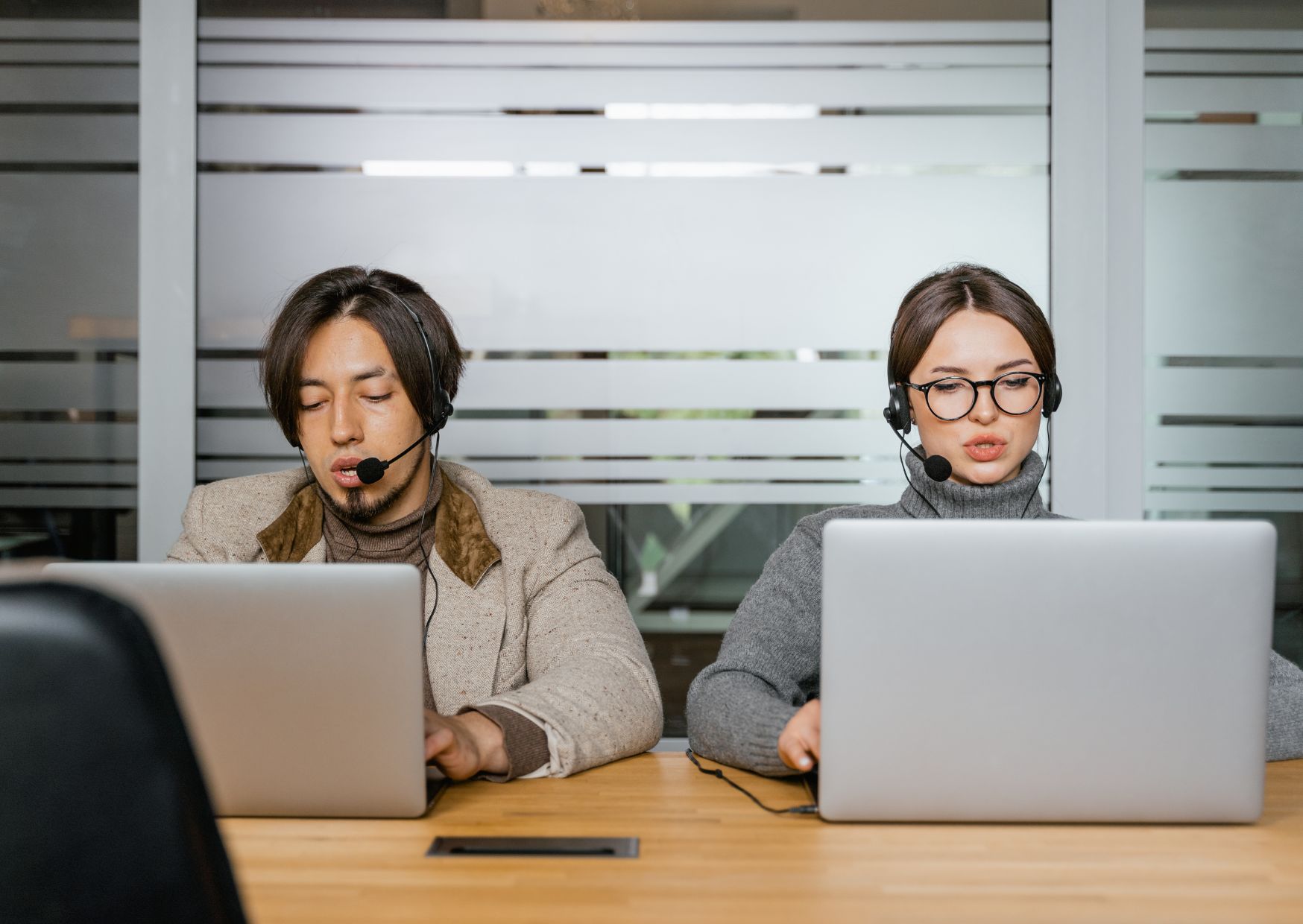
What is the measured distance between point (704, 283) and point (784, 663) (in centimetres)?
127

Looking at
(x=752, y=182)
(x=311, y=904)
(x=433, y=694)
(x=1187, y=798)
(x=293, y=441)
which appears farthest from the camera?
(x=752, y=182)

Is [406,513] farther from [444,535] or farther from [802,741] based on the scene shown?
[802,741]

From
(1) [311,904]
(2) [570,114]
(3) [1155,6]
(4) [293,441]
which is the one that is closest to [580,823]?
(1) [311,904]

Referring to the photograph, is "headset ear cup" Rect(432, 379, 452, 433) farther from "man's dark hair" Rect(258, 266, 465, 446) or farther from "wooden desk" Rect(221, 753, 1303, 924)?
"wooden desk" Rect(221, 753, 1303, 924)

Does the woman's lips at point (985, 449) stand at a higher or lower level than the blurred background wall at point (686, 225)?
lower

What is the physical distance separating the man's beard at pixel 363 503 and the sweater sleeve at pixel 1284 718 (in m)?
1.32

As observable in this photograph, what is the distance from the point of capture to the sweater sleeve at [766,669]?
4.39ft

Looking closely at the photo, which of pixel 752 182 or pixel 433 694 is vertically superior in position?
pixel 752 182

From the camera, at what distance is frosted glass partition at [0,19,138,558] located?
2.63 m

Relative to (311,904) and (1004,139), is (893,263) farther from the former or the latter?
(311,904)

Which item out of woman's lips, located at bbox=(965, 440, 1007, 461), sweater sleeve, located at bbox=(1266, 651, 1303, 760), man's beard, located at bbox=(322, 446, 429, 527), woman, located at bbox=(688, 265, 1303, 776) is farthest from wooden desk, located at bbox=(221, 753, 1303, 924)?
man's beard, located at bbox=(322, 446, 429, 527)

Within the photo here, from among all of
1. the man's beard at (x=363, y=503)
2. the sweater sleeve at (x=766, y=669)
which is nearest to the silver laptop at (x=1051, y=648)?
the sweater sleeve at (x=766, y=669)

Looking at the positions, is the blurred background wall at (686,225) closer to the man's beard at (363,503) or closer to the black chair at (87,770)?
the man's beard at (363,503)

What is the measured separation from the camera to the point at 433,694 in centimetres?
171
